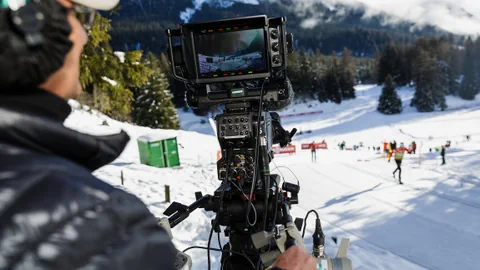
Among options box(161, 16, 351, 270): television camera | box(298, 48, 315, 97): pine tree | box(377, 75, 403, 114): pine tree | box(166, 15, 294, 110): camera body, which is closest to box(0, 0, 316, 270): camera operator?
box(161, 16, 351, 270): television camera

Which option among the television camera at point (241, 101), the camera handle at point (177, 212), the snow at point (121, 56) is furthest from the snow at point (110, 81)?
the camera handle at point (177, 212)

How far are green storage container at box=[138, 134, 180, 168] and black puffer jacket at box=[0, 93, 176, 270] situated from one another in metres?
15.4

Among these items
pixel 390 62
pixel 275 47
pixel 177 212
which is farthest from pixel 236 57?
pixel 390 62

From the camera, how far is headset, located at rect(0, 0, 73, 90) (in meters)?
0.93

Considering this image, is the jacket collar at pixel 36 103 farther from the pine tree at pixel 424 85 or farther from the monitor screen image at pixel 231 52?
the pine tree at pixel 424 85

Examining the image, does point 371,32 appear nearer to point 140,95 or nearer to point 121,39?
point 121,39

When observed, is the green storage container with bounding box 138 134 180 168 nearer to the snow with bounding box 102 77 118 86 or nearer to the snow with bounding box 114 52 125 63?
the snow with bounding box 102 77 118 86

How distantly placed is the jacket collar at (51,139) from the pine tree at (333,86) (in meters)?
71.4

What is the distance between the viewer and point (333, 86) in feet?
235

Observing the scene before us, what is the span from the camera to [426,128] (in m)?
40.1

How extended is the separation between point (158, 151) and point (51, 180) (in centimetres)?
1561

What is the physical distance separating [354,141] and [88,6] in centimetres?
3853

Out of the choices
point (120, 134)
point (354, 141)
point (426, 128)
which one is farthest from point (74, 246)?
point (426, 128)

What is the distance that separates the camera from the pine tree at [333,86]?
7069 cm
